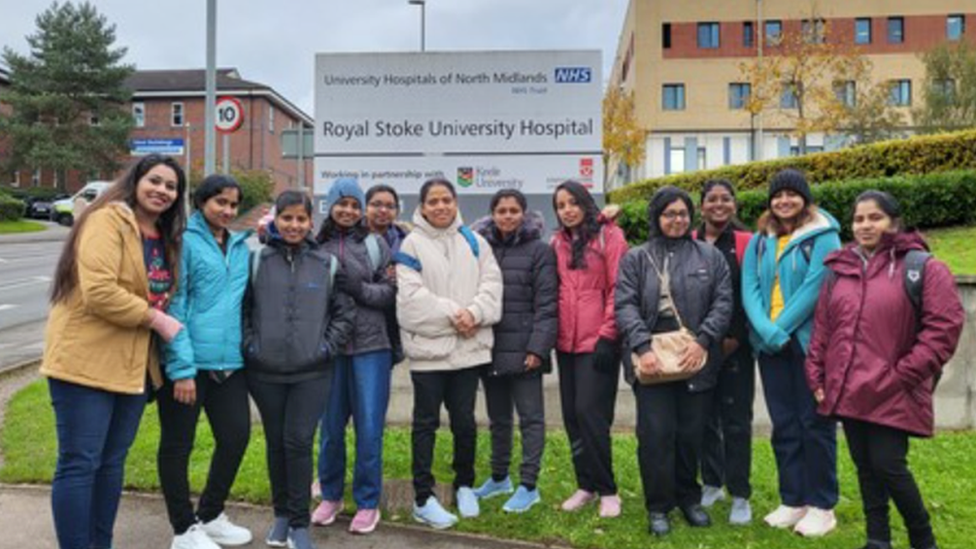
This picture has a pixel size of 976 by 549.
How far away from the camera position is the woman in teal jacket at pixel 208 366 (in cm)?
405

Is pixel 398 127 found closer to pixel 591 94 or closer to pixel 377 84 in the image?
pixel 377 84

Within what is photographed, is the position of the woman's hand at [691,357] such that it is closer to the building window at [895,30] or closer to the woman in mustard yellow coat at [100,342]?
the woman in mustard yellow coat at [100,342]

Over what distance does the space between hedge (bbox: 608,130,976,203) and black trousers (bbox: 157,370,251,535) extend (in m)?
8.60

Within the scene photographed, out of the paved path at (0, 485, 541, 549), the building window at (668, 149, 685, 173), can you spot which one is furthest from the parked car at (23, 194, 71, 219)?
the paved path at (0, 485, 541, 549)

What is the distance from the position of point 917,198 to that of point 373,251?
9.02m

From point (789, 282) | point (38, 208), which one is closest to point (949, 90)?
point (789, 282)

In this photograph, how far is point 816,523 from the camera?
464cm

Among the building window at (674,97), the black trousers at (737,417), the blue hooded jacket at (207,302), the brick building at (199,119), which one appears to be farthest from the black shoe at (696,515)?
the brick building at (199,119)

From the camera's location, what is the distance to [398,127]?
8.00 m

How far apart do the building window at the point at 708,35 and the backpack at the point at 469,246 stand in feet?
136

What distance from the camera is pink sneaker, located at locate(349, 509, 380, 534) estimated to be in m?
4.67

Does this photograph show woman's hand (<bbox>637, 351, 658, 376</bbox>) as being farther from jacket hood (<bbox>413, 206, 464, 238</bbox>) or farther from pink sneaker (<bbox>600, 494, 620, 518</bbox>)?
jacket hood (<bbox>413, 206, 464, 238</bbox>)

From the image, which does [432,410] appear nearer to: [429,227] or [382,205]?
[429,227]

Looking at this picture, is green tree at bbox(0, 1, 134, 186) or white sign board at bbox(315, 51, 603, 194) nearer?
white sign board at bbox(315, 51, 603, 194)
